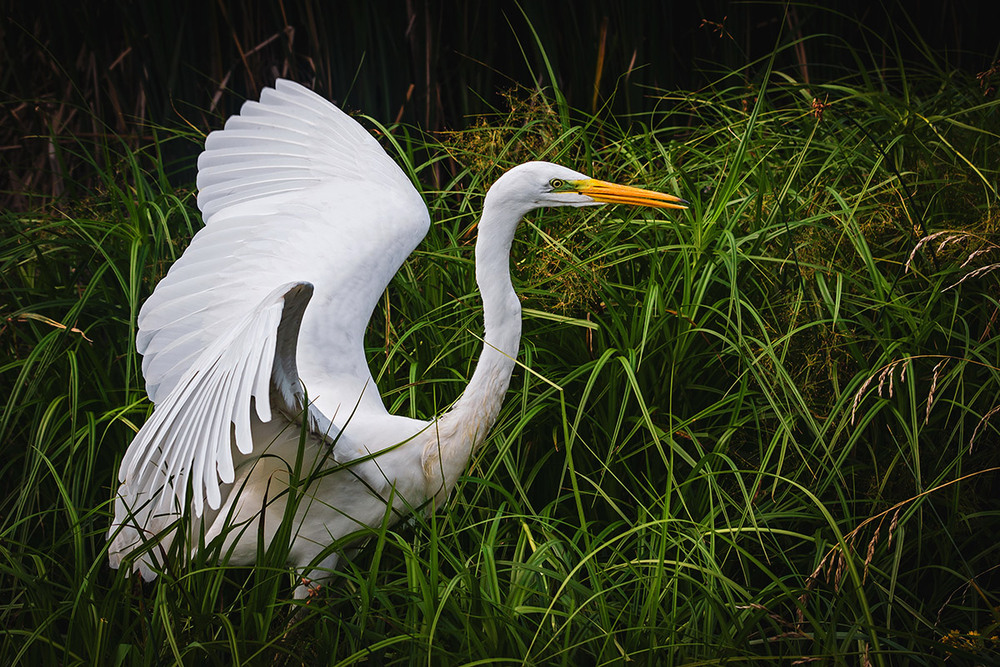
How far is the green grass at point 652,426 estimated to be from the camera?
177 cm

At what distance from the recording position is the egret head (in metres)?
2.16

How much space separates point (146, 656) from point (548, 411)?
1.16 metres

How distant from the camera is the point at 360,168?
2889 mm

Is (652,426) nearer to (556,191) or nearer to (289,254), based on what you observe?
(556,191)

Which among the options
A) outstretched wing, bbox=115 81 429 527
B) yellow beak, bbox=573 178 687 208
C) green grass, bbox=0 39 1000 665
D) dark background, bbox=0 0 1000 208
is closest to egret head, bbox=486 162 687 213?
yellow beak, bbox=573 178 687 208

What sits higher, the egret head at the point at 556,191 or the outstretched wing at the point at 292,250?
the egret head at the point at 556,191

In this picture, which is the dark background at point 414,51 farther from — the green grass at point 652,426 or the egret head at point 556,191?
Answer: the egret head at point 556,191

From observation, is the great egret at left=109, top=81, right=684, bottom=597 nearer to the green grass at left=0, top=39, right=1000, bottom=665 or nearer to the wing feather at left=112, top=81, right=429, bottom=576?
the wing feather at left=112, top=81, right=429, bottom=576

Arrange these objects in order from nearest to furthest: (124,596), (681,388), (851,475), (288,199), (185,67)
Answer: (124,596)
(851,475)
(681,388)
(288,199)
(185,67)

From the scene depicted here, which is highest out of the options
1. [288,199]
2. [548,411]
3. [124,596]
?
[288,199]

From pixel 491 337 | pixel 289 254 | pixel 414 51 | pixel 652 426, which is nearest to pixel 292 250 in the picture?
pixel 289 254

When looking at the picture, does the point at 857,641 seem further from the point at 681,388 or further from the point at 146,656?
the point at 146,656

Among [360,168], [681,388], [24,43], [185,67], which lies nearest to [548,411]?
[681,388]

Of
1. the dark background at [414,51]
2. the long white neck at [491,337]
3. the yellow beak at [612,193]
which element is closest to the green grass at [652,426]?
the long white neck at [491,337]
